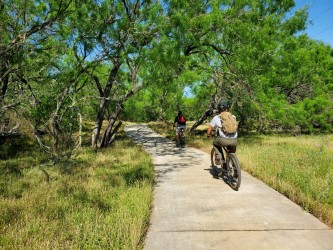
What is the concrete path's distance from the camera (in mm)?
4504

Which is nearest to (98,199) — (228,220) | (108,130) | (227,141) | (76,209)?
(76,209)

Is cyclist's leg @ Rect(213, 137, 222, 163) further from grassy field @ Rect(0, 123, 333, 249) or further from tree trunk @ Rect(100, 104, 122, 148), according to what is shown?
tree trunk @ Rect(100, 104, 122, 148)

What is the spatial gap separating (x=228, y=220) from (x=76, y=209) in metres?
2.62

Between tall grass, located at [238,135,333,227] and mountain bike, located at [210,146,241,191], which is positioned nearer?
tall grass, located at [238,135,333,227]

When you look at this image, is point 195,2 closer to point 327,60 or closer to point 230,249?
point 230,249

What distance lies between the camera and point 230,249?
14.0ft

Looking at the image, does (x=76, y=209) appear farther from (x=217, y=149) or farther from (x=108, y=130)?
(x=108, y=130)

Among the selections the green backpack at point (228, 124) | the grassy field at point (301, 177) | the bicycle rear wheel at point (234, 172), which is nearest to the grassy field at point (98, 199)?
the grassy field at point (301, 177)

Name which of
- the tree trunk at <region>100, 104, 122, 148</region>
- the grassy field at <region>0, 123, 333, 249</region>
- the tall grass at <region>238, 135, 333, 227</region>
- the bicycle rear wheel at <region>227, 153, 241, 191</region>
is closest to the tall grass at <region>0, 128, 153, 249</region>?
the grassy field at <region>0, 123, 333, 249</region>

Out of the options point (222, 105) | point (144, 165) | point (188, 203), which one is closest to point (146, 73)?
point (144, 165)

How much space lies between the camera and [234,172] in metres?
7.40

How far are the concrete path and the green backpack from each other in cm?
130

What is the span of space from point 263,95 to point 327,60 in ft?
40.7

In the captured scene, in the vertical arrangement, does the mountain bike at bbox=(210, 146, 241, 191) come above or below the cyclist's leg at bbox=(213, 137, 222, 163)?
below
